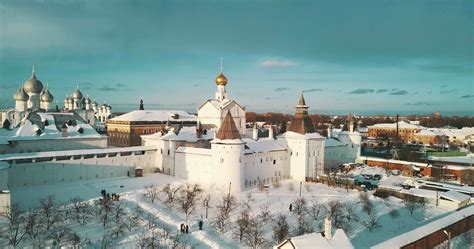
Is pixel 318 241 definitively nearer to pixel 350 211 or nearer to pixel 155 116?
pixel 350 211

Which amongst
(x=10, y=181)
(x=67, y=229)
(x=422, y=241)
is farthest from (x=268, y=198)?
(x=10, y=181)

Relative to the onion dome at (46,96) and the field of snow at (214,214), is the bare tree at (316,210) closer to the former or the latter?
the field of snow at (214,214)

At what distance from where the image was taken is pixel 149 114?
163ft

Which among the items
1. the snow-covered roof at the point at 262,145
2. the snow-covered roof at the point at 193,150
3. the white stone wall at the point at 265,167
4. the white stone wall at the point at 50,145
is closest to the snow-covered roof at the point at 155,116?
the white stone wall at the point at 50,145

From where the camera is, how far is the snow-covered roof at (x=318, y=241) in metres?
13.6

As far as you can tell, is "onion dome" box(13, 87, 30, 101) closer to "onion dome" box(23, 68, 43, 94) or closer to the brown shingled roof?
"onion dome" box(23, 68, 43, 94)

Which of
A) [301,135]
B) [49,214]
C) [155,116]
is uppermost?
[155,116]

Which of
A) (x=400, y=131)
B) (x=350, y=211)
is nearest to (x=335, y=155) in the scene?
(x=350, y=211)

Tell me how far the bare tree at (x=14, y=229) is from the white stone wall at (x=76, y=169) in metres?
8.08

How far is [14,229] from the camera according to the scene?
57.7 ft

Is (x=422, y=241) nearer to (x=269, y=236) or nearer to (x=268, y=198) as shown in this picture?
(x=269, y=236)

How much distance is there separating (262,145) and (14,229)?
779 inches

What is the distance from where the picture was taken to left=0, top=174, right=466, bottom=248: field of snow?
61.2 feet

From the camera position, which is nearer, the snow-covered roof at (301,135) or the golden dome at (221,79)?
the snow-covered roof at (301,135)
